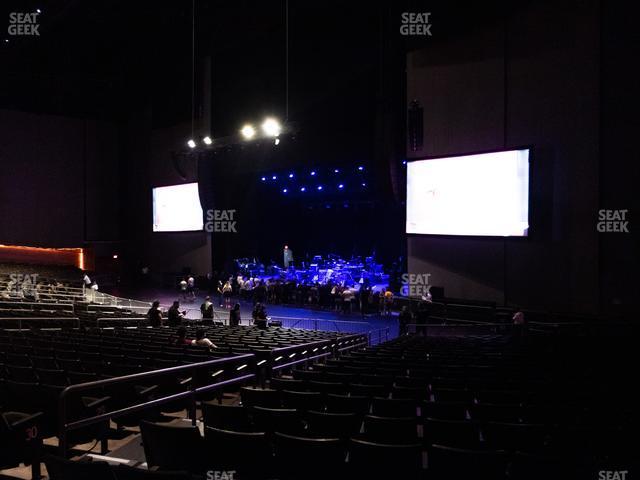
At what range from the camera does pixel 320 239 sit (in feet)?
108

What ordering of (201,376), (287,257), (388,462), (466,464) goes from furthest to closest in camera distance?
(287,257)
(201,376)
(388,462)
(466,464)

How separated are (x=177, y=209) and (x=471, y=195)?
57.6 ft

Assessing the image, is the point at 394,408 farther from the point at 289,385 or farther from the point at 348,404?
the point at 289,385

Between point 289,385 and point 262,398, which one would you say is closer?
point 262,398

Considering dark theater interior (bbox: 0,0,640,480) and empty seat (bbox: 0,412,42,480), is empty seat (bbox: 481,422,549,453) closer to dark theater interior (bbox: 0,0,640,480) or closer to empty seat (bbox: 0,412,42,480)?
dark theater interior (bbox: 0,0,640,480)

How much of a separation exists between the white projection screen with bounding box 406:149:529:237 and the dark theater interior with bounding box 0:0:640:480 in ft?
0.23

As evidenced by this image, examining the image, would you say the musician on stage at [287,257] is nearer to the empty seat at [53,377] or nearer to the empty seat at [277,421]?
the empty seat at [53,377]

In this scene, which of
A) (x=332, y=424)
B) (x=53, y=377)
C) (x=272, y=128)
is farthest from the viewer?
(x=272, y=128)

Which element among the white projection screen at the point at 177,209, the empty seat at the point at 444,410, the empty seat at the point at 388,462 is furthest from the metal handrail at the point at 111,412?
the white projection screen at the point at 177,209

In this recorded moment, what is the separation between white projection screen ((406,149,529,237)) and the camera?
16.6 meters

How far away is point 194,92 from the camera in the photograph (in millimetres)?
27375

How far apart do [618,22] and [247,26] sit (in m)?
13.1

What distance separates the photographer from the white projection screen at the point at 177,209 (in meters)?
28.4

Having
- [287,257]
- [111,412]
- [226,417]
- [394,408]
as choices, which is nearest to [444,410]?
[394,408]
